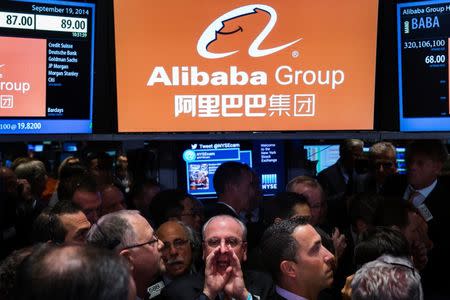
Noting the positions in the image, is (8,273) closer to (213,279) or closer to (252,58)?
(213,279)

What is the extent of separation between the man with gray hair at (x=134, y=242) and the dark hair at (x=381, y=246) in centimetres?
109

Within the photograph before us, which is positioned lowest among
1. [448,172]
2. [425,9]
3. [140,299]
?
[140,299]

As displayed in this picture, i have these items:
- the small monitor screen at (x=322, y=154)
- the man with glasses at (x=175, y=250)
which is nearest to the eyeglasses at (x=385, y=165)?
the man with glasses at (x=175, y=250)

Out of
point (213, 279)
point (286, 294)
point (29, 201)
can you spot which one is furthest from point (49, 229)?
point (29, 201)

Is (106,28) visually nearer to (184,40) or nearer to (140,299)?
(184,40)

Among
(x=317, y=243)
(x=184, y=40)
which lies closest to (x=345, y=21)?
(x=184, y=40)

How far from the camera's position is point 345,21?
16.4ft

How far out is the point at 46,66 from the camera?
4.86 m

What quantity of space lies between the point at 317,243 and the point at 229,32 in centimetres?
200

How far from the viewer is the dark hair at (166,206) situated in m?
4.80

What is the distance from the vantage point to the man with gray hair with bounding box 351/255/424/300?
2.79m

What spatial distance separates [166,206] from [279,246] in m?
1.48

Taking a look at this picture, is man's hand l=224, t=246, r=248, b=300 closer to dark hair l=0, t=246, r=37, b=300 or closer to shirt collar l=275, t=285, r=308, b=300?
shirt collar l=275, t=285, r=308, b=300

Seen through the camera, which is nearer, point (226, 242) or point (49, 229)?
point (226, 242)
